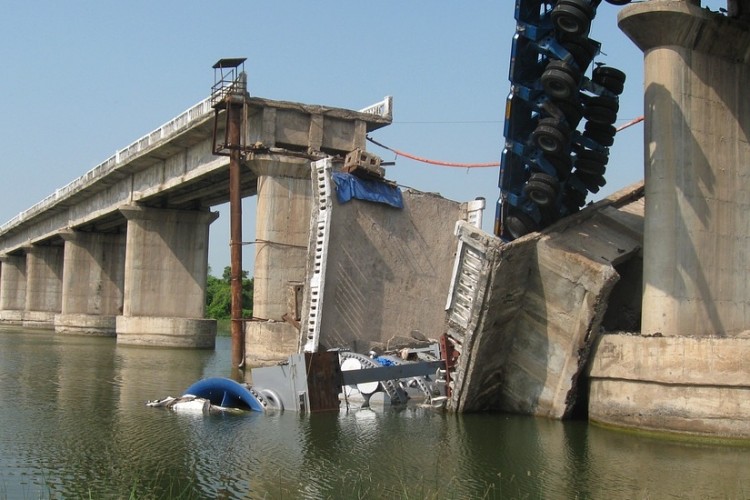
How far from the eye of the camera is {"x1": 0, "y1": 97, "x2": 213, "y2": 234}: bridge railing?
35344mm

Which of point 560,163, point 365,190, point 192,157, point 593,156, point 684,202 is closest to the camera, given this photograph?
point 684,202

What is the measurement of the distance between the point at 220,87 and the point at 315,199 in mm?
11249

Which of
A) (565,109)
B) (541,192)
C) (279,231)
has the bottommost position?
(279,231)

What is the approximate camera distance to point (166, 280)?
45531 mm

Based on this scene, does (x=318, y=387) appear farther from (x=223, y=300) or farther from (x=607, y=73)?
(x=223, y=300)

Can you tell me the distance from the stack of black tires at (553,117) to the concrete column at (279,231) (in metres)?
12.2

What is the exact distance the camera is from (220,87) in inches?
1268

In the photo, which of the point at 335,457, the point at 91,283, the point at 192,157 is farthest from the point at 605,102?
the point at 91,283

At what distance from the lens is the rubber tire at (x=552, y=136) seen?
17.9 meters

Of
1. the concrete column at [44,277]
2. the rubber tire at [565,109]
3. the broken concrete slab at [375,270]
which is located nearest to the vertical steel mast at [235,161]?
the broken concrete slab at [375,270]

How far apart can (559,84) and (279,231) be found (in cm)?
1544

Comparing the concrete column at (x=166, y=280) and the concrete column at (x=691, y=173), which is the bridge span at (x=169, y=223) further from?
the concrete column at (x=691, y=173)

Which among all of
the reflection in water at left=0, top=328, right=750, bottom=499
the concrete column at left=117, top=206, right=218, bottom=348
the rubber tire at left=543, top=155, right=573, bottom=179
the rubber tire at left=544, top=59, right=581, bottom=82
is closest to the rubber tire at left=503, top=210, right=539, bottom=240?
the rubber tire at left=543, top=155, right=573, bottom=179

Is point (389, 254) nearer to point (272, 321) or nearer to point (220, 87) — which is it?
point (272, 321)
